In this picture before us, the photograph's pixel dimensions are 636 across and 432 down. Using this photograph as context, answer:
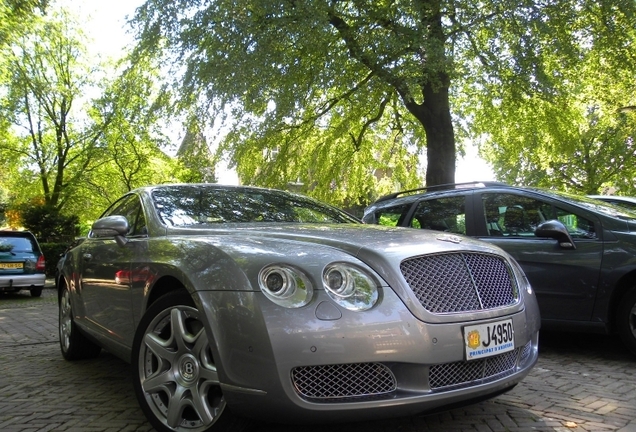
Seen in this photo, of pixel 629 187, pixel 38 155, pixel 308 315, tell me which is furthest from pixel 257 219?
pixel 629 187

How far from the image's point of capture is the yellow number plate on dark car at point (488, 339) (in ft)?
9.54

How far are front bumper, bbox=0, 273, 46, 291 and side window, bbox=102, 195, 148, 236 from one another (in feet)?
31.7

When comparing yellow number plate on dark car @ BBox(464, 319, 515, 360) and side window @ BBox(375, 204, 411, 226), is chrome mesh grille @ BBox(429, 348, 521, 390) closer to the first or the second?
yellow number plate on dark car @ BBox(464, 319, 515, 360)

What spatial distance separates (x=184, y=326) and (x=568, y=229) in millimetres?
4015

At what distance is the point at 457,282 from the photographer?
121 inches

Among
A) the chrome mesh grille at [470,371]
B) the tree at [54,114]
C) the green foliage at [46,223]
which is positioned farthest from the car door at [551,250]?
the tree at [54,114]

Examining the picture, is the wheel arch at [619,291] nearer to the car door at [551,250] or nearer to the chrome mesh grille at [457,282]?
the car door at [551,250]

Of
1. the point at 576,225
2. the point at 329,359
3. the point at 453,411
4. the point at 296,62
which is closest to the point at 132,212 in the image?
the point at 329,359

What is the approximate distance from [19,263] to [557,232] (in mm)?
12369

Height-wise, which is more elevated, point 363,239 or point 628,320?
point 363,239

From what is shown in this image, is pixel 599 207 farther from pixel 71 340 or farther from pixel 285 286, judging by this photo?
pixel 71 340

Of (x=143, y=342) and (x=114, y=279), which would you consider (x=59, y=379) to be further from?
(x=143, y=342)

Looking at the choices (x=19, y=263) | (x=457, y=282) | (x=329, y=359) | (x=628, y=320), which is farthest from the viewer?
(x=19, y=263)

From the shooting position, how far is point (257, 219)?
4242mm
